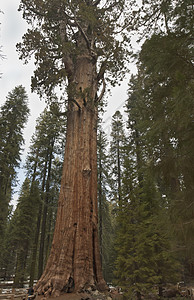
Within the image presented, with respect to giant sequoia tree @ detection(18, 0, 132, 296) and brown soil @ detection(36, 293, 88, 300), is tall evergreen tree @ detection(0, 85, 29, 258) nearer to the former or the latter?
giant sequoia tree @ detection(18, 0, 132, 296)

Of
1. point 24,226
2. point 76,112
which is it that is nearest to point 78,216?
point 76,112

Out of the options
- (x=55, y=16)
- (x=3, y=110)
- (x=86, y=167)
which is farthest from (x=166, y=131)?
(x=3, y=110)

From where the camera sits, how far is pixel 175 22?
444 cm

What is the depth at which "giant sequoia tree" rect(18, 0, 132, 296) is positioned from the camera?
5871 mm

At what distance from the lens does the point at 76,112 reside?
852 centimetres

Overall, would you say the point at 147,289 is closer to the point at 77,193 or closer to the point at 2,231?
the point at 77,193

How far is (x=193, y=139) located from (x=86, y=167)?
414 centimetres

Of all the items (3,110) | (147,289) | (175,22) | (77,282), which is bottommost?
(147,289)

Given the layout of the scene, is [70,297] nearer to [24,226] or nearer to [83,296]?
[83,296]

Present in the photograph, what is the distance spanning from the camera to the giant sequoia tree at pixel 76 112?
5.87 m

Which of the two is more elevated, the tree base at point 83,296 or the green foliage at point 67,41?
the green foliage at point 67,41

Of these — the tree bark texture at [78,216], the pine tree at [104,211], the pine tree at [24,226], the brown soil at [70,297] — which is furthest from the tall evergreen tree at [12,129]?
the brown soil at [70,297]

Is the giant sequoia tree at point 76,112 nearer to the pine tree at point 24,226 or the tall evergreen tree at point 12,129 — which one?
the tall evergreen tree at point 12,129

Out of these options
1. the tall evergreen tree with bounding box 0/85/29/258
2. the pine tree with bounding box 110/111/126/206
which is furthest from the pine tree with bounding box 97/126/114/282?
the tall evergreen tree with bounding box 0/85/29/258
